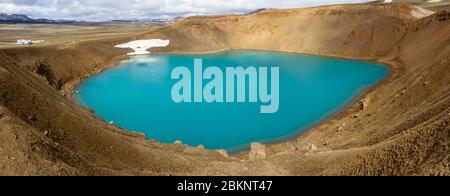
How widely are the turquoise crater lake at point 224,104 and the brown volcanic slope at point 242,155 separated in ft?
9.15

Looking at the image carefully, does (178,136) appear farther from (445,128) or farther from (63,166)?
(445,128)

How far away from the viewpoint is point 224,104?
130 ft

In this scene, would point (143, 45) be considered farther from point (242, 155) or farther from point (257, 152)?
point (257, 152)

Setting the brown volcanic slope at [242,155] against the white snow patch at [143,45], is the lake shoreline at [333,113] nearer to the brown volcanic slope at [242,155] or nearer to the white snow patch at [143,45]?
the brown volcanic slope at [242,155]

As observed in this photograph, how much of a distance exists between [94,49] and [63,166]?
66.8 m

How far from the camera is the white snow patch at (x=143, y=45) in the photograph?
292 feet

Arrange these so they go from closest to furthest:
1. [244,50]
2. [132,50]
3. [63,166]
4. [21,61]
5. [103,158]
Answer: [63,166]
[103,158]
[21,61]
[132,50]
[244,50]

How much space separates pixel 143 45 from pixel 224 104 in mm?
57647

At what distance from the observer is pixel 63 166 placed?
13062 millimetres

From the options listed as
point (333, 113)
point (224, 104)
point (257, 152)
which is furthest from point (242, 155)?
point (224, 104)

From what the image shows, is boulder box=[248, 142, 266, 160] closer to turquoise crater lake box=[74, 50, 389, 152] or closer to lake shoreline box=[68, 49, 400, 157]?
lake shoreline box=[68, 49, 400, 157]

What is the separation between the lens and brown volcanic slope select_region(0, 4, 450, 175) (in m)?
13.9

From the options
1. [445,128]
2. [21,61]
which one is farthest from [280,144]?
[21,61]

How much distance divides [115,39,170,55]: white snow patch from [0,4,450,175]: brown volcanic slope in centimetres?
1549
